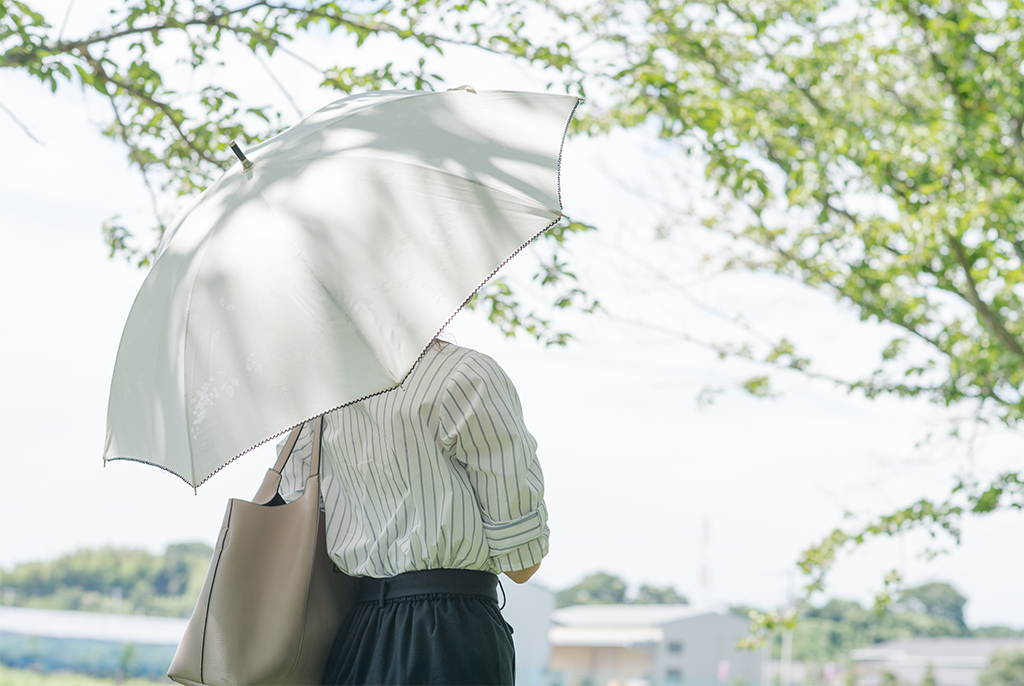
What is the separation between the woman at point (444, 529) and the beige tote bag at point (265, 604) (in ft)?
0.18

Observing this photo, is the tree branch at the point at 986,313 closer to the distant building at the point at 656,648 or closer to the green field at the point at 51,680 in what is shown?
the green field at the point at 51,680

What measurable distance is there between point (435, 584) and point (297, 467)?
378mm

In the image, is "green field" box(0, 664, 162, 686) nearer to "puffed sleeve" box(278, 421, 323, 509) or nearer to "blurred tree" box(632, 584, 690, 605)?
"puffed sleeve" box(278, 421, 323, 509)

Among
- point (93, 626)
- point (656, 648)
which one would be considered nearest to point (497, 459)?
point (93, 626)

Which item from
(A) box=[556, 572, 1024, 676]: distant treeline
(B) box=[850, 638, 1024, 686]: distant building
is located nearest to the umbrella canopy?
(A) box=[556, 572, 1024, 676]: distant treeline

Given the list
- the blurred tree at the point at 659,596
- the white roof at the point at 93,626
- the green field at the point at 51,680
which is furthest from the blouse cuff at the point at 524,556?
the blurred tree at the point at 659,596

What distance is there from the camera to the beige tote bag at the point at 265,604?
4.08 feet

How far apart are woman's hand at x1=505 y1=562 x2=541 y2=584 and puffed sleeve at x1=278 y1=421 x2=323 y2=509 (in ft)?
1.31

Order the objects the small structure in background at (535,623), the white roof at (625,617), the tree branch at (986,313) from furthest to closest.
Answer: the white roof at (625,617) → the small structure in background at (535,623) → the tree branch at (986,313)

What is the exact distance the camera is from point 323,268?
1163mm

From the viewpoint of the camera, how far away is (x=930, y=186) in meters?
4.12

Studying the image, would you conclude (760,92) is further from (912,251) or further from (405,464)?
(405,464)

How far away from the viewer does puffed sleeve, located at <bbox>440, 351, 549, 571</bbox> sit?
1.22 meters

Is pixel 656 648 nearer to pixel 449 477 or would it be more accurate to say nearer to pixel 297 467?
pixel 297 467
